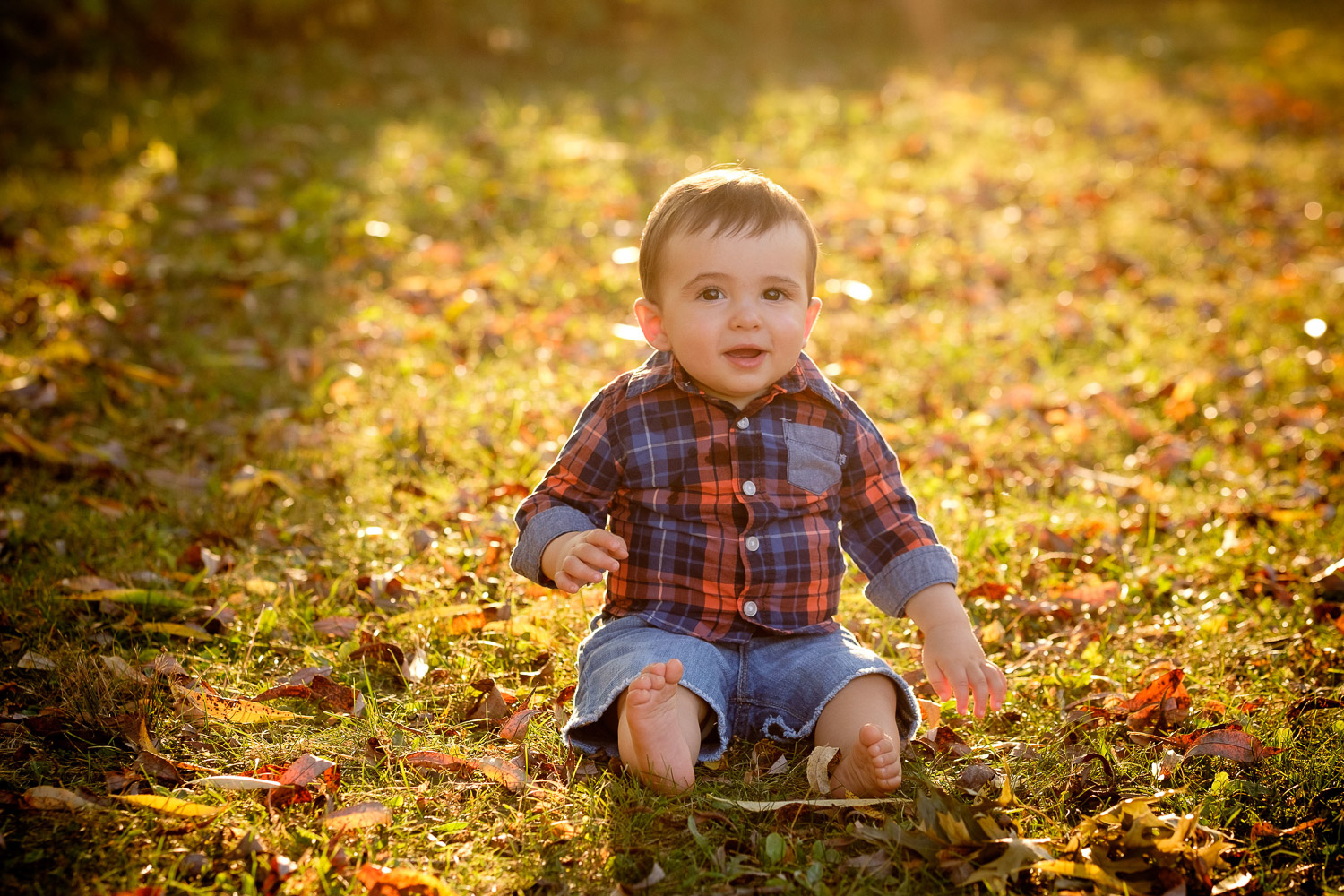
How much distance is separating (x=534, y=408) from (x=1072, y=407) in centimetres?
225

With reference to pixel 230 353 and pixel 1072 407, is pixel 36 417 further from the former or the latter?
pixel 1072 407

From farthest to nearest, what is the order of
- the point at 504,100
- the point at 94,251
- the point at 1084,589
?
the point at 504,100 → the point at 94,251 → the point at 1084,589

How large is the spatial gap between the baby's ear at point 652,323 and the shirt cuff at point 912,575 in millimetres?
769

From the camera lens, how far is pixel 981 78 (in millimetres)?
10211

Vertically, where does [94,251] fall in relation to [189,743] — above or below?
above

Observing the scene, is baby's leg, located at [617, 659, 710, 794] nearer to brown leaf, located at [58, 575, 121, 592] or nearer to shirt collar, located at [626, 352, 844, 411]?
shirt collar, located at [626, 352, 844, 411]

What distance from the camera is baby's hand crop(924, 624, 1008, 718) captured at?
2.41m

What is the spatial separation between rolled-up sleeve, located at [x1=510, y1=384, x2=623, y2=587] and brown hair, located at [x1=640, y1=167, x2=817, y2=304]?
359 millimetres

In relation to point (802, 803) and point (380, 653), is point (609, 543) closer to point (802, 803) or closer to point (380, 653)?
point (802, 803)

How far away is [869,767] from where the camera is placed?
221 cm

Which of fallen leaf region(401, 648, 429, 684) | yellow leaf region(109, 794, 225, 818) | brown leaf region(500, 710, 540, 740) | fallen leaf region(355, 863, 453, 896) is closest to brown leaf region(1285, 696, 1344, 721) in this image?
brown leaf region(500, 710, 540, 740)

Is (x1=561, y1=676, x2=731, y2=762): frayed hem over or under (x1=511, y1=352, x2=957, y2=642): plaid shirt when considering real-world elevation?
under

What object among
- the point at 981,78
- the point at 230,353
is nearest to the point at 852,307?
the point at 230,353

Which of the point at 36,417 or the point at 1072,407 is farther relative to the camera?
the point at 1072,407
